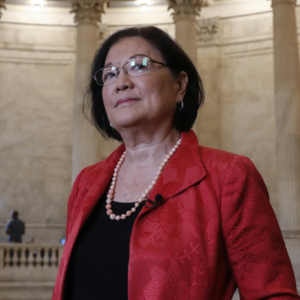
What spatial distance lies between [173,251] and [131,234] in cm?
26

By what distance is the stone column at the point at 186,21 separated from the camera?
18875 mm

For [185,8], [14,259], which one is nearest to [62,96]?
[185,8]

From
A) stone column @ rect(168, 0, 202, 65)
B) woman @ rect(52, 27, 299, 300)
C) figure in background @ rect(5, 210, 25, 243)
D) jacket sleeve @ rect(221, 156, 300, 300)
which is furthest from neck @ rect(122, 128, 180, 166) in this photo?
stone column @ rect(168, 0, 202, 65)

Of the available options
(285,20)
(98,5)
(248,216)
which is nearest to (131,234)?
(248,216)

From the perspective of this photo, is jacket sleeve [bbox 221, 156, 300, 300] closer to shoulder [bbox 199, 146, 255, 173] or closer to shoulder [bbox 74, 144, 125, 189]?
shoulder [bbox 199, 146, 255, 173]

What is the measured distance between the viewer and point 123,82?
2.91 m

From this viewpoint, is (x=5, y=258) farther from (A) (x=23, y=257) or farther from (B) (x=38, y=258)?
(B) (x=38, y=258)

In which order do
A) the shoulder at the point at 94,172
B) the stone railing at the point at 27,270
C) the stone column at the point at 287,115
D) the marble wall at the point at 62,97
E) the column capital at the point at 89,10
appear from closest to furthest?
the shoulder at the point at 94,172
the stone railing at the point at 27,270
the stone column at the point at 287,115
the column capital at the point at 89,10
the marble wall at the point at 62,97

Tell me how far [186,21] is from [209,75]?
11.9 ft

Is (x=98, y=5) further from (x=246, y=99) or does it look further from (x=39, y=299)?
(x=39, y=299)

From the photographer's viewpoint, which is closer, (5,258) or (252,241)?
(252,241)

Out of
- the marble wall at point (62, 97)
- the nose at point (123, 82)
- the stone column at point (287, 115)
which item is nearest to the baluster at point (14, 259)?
the marble wall at point (62, 97)

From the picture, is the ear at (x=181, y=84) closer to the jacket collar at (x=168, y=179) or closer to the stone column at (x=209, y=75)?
the jacket collar at (x=168, y=179)

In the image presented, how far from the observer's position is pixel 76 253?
9.23ft
